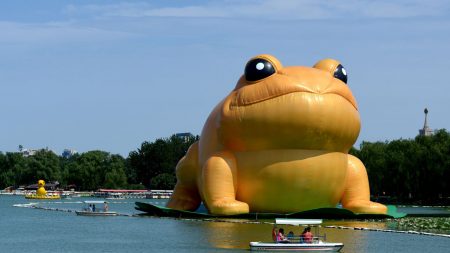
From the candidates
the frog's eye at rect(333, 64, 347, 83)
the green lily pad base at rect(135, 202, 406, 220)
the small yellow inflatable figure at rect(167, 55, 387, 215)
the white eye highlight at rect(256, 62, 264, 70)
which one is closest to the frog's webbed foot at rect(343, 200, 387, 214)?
the small yellow inflatable figure at rect(167, 55, 387, 215)

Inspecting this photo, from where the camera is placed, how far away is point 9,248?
3272 centimetres

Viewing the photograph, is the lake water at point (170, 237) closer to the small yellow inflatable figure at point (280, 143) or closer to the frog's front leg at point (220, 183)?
the frog's front leg at point (220, 183)

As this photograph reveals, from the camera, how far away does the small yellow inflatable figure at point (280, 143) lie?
41.3 metres

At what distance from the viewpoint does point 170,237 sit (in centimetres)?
3553

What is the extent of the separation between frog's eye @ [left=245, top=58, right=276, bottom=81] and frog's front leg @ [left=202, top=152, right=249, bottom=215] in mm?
3505

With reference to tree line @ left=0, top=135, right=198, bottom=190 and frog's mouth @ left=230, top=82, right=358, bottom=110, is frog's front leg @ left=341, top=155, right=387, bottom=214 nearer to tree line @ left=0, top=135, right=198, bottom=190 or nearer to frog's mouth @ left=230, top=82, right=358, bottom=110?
frog's mouth @ left=230, top=82, right=358, bottom=110

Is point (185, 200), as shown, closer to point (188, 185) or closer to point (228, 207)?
point (188, 185)

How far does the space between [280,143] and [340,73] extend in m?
4.93

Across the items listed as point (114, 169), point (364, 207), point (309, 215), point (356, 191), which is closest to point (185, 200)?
point (309, 215)

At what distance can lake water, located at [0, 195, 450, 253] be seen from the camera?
Answer: 31.8m

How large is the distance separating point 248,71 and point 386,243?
12143mm

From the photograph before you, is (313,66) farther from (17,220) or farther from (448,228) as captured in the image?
(17,220)

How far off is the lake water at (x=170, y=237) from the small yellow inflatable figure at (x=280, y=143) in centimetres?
168

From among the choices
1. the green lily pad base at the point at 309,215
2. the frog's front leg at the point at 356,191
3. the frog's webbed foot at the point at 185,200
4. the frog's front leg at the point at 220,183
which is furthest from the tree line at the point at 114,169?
the frog's front leg at the point at 220,183
